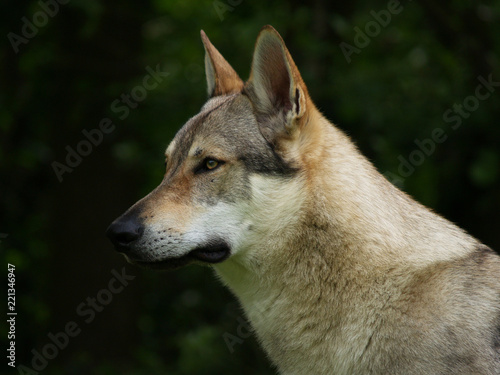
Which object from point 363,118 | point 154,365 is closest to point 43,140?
point 154,365

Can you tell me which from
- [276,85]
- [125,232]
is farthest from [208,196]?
[276,85]

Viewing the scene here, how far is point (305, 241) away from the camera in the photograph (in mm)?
3652

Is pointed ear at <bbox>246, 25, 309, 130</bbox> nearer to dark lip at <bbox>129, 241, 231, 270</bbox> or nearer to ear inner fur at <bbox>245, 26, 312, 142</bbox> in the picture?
ear inner fur at <bbox>245, 26, 312, 142</bbox>

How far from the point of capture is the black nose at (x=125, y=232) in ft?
11.8

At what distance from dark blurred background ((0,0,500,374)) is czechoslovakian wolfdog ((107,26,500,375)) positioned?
3795mm

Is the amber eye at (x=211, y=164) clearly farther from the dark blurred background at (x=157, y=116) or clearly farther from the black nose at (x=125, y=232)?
the dark blurred background at (x=157, y=116)

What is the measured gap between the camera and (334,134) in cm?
406

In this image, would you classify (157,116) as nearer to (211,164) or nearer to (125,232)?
(211,164)

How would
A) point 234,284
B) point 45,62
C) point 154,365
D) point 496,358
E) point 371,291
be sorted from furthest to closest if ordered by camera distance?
point 45,62 → point 154,365 → point 234,284 → point 371,291 → point 496,358

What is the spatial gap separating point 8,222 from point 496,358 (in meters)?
7.55

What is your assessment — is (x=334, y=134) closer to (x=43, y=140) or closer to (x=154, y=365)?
(x=154, y=365)

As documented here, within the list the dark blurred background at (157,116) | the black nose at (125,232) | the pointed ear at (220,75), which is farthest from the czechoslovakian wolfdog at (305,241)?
the dark blurred background at (157,116)

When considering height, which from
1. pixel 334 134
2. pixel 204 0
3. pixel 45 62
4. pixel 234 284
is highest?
pixel 204 0

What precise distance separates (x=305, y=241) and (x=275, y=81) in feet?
3.41
